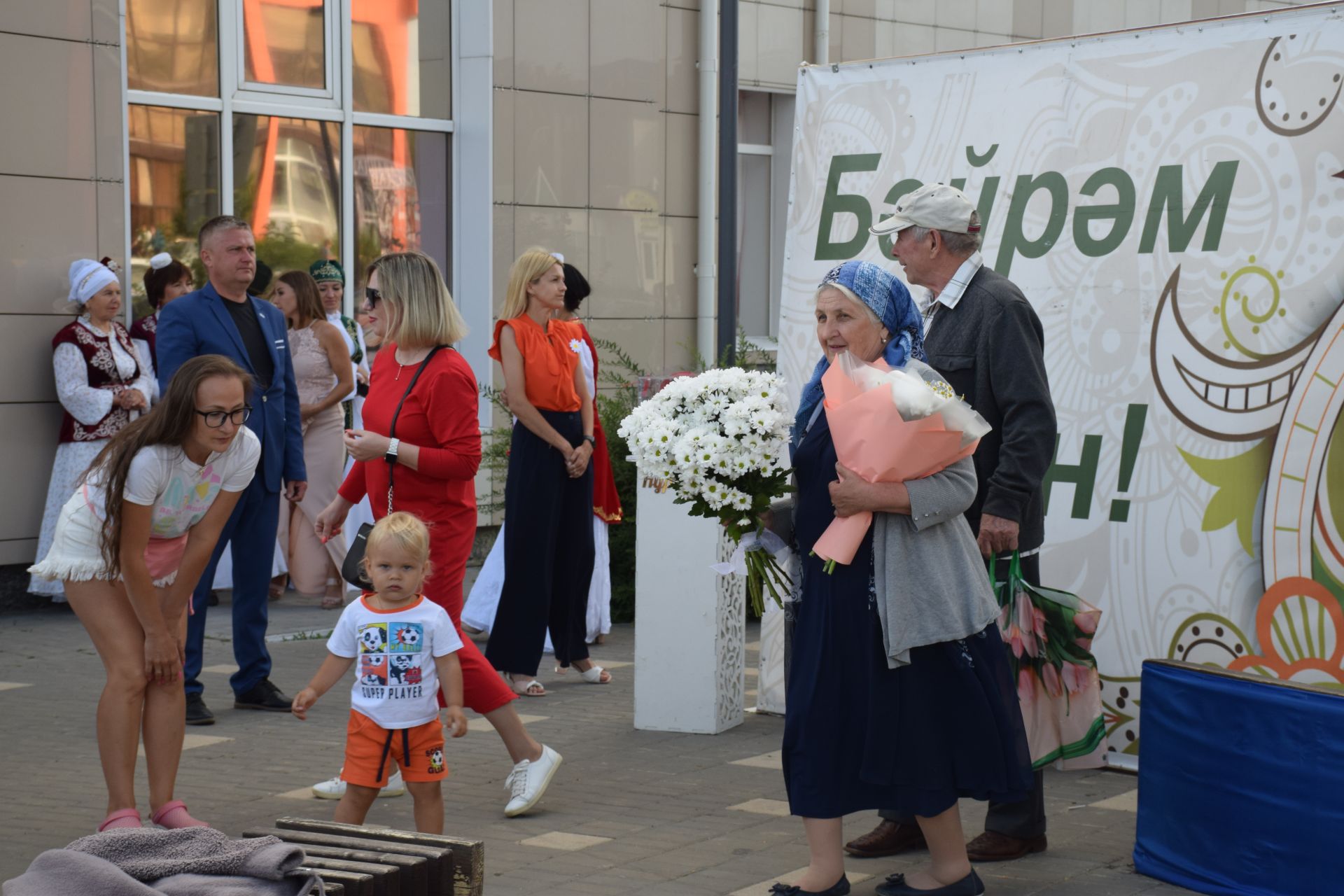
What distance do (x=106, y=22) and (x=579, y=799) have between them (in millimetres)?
6797

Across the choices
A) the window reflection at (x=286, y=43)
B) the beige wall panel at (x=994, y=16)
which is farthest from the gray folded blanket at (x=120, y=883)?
the beige wall panel at (x=994, y=16)

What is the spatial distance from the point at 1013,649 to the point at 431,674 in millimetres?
1844

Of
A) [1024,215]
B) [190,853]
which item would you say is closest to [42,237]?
[1024,215]

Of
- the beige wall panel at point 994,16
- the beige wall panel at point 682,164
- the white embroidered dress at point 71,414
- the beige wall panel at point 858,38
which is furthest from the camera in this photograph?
the beige wall panel at point 994,16

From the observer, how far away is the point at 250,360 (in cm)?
777

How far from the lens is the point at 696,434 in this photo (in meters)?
4.89

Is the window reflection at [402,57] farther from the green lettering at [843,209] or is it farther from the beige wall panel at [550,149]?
the green lettering at [843,209]

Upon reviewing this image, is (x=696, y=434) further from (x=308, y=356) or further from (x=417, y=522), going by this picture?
(x=308, y=356)

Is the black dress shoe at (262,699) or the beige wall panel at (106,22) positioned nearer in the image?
the black dress shoe at (262,699)

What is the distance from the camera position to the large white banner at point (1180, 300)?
6.01m

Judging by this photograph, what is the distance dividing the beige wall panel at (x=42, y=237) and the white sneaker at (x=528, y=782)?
19.3 feet

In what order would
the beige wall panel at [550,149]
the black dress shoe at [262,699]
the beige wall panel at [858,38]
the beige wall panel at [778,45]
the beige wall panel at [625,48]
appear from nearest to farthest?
the black dress shoe at [262,699]
the beige wall panel at [550,149]
the beige wall panel at [625,48]
the beige wall panel at [778,45]
the beige wall panel at [858,38]

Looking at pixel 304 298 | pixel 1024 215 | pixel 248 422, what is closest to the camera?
pixel 1024 215

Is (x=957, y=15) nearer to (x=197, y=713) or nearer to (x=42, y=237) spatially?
(x=42, y=237)
